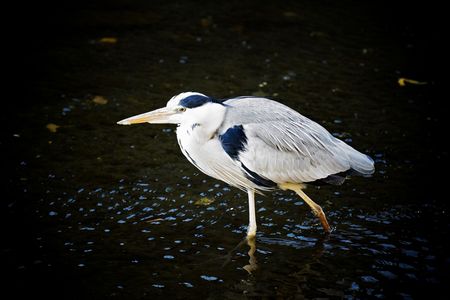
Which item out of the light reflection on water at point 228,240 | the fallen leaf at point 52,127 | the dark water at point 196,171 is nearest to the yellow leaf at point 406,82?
the dark water at point 196,171

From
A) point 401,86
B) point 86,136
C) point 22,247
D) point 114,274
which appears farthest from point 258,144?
point 401,86

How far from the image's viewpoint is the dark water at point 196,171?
4812 mm

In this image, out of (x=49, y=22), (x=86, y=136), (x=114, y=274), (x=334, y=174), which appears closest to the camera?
(x=114, y=274)

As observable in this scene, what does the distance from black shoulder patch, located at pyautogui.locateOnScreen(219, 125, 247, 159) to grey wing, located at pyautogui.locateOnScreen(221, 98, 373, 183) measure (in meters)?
0.04

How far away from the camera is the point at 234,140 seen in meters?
4.93

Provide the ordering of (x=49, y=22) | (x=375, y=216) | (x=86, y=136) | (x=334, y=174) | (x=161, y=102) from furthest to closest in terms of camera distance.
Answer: (x=49, y=22), (x=161, y=102), (x=86, y=136), (x=375, y=216), (x=334, y=174)

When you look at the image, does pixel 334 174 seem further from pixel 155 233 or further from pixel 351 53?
pixel 351 53

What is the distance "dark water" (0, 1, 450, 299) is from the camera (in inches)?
189

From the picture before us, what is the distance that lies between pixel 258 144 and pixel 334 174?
69cm

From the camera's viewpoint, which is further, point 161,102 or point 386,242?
point 161,102

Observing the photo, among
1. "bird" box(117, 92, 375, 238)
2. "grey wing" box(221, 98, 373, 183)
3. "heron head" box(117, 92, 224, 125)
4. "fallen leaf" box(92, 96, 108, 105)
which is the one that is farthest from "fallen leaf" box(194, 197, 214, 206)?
"fallen leaf" box(92, 96, 108, 105)

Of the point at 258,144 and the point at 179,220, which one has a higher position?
the point at 258,144

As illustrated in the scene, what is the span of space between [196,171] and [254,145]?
1549mm

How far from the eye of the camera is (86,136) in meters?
6.90
